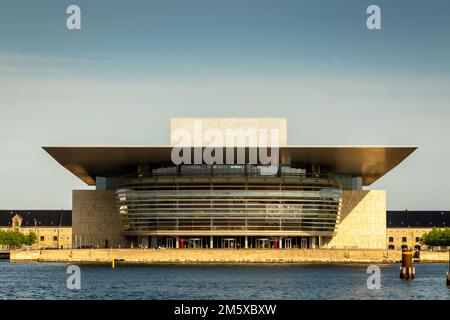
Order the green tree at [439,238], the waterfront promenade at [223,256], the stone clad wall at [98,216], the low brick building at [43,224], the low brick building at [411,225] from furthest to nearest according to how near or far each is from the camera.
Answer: the low brick building at [43,224]
the low brick building at [411,225]
the green tree at [439,238]
the stone clad wall at [98,216]
the waterfront promenade at [223,256]

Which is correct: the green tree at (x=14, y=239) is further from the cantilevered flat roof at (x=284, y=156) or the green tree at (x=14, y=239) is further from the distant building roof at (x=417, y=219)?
the distant building roof at (x=417, y=219)

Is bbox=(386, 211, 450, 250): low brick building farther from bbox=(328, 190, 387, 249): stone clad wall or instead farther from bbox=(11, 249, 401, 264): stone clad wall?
bbox=(11, 249, 401, 264): stone clad wall

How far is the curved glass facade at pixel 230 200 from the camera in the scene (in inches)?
3999

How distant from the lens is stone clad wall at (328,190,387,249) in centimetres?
11450

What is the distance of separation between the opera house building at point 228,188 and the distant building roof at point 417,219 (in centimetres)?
6348

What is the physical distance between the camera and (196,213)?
102438mm

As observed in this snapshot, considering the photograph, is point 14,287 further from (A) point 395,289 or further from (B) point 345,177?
(B) point 345,177

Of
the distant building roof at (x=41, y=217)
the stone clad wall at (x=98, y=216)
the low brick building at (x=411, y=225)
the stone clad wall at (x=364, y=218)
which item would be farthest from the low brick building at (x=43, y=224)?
the stone clad wall at (x=364, y=218)

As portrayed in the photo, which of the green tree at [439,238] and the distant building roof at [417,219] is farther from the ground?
the distant building roof at [417,219]

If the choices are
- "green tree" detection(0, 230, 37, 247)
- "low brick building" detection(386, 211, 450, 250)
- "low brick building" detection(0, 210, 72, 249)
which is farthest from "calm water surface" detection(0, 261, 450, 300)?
"low brick building" detection(0, 210, 72, 249)

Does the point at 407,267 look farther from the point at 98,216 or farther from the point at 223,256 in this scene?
the point at 98,216
